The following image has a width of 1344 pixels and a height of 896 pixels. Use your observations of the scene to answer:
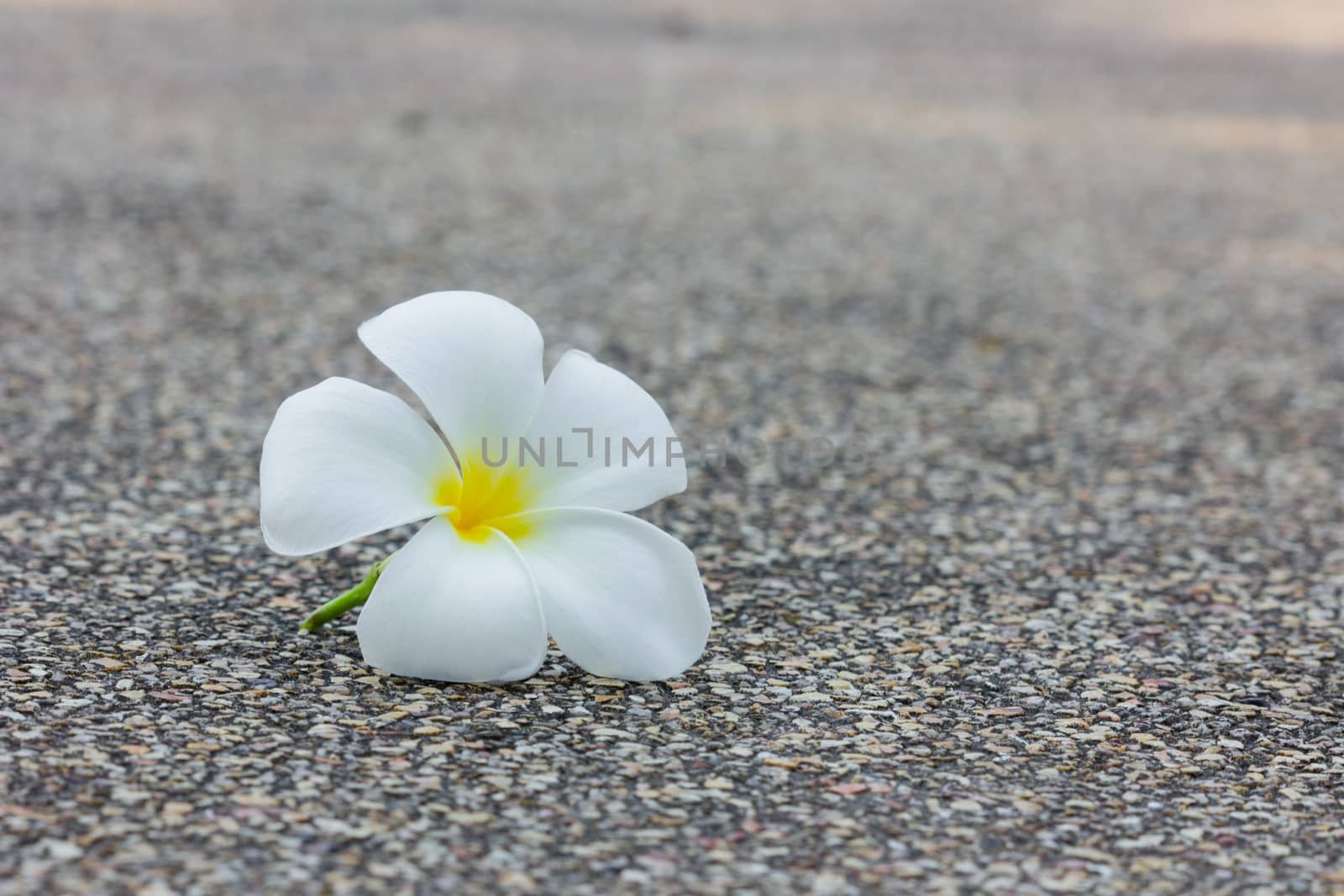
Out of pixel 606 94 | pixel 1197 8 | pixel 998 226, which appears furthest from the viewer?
pixel 1197 8

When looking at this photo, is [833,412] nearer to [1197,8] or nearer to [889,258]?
[889,258]

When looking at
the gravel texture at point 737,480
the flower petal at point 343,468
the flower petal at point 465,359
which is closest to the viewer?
the gravel texture at point 737,480

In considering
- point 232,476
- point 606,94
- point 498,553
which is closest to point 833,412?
point 232,476

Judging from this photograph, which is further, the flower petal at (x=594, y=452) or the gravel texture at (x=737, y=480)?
the flower petal at (x=594, y=452)

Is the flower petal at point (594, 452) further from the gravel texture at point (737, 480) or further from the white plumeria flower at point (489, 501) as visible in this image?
the gravel texture at point (737, 480)

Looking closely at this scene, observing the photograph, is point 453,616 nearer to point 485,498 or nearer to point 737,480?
point 485,498

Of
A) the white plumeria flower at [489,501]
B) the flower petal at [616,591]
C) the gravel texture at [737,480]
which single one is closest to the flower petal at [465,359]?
the white plumeria flower at [489,501]

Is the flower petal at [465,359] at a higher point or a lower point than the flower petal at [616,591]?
higher
